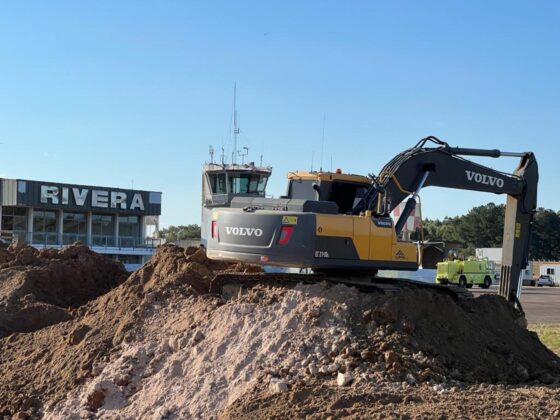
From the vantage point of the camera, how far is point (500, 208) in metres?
99.2

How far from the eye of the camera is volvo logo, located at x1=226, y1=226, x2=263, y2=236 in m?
9.81

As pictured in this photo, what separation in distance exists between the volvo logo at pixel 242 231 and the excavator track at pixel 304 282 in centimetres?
80

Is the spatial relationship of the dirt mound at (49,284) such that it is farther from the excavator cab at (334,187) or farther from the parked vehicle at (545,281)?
the parked vehicle at (545,281)

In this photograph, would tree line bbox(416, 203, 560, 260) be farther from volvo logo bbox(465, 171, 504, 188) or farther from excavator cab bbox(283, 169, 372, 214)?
excavator cab bbox(283, 169, 372, 214)

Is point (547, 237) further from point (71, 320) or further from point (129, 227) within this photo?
point (71, 320)

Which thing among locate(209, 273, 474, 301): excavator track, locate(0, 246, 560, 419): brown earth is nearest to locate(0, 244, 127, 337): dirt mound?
locate(0, 246, 560, 419): brown earth

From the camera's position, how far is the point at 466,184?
1288 cm

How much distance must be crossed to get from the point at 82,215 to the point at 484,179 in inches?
1742

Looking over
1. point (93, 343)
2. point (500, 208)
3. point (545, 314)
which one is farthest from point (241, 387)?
point (500, 208)

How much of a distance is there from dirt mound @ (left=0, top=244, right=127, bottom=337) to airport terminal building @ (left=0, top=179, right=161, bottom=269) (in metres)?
29.6

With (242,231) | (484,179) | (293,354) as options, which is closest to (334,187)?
(242,231)

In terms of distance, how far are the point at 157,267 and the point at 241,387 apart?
15.5 feet

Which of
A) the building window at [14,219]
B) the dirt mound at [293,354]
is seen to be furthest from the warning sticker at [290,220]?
the building window at [14,219]

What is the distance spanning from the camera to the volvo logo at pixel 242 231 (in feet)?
32.2
